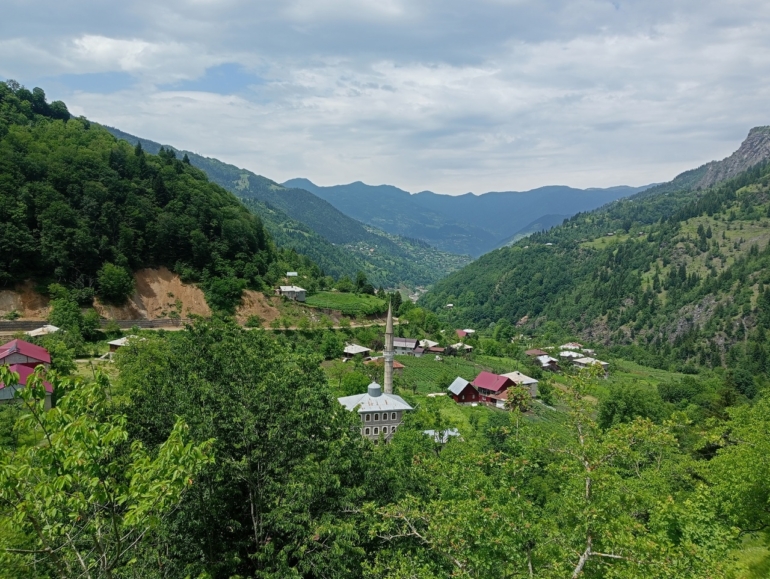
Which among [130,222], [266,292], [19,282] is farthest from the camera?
[266,292]

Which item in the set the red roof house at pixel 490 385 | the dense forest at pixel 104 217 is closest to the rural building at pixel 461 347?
the red roof house at pixel 490 385

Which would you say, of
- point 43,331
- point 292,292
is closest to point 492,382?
point 292,292

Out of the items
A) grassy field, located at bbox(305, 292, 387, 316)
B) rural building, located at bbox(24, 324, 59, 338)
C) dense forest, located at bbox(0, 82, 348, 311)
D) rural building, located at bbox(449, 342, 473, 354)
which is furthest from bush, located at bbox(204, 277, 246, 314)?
rural building, located at bbox(449, 342, 473, 354)

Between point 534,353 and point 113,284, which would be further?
point 534,353

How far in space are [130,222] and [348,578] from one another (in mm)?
61203

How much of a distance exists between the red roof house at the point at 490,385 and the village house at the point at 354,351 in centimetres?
1401

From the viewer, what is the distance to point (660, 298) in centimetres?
14188

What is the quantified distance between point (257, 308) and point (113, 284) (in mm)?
17448

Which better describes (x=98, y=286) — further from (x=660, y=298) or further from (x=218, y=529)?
(x=660, y=298)

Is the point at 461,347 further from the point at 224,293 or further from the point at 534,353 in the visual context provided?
the point at 224,293

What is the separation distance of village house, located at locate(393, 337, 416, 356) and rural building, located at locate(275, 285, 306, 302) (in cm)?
1581

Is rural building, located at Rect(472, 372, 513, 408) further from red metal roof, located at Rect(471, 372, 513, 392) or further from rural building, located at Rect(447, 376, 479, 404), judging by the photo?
rural building, located at Rect(447, 376, 479, 404)

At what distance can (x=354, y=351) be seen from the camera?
6041cm

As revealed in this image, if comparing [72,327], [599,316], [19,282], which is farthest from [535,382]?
[599,316]
